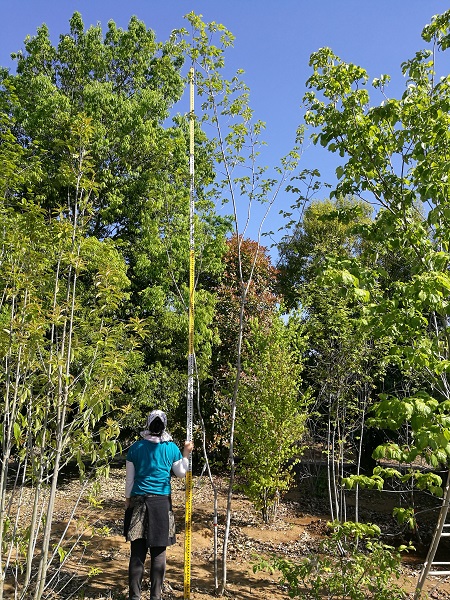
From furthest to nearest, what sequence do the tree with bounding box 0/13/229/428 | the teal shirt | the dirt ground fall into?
1. the tree with bounding box 0/13/229/428
2. the dirt ground
3. the teal shirt

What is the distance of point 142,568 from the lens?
337 centimetres

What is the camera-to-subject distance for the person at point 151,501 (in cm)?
331

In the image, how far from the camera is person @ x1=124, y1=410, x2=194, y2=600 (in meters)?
3.31

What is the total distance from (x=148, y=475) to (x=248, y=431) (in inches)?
151

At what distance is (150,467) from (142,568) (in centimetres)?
67

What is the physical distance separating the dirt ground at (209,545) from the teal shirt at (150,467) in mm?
394

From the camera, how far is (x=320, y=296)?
21.6ft

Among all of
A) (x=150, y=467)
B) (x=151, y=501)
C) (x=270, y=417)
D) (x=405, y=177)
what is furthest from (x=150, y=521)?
(x=270, y=417)

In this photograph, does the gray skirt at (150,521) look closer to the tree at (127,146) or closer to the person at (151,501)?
the person at (151,501)

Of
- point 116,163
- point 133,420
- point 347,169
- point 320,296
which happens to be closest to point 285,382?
point 320,296

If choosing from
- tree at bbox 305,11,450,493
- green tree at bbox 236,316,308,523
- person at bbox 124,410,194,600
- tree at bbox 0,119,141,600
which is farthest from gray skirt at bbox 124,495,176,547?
green tree at bbox 236,316,308,523

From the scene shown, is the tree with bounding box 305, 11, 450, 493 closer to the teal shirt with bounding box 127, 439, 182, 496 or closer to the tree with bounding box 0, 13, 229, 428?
the teal shirt with bounding box 127, 439, 182, 496

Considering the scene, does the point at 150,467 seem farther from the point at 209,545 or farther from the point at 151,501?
the point at 209,545

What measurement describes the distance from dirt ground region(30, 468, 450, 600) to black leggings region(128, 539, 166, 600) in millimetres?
243
